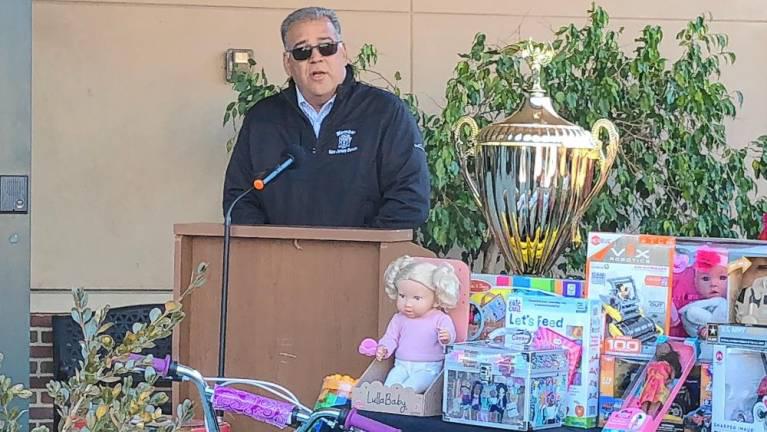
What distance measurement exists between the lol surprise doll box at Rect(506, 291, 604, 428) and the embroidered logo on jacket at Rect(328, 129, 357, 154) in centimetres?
127

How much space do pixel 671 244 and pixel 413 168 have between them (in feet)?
3.99

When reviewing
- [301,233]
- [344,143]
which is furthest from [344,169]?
[301,233]

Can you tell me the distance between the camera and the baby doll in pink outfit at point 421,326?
2.30m

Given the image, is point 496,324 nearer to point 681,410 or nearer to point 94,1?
point 681,410

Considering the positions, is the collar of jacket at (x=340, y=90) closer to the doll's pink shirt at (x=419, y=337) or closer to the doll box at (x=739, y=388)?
the doll's pink shirt at (x=419, y=337)

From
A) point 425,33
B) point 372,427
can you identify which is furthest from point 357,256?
point 425,33

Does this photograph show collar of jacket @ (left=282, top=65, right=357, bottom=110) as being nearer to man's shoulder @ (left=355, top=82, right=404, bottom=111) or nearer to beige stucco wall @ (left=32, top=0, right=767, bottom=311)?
man's shoulder @ (left=355, top=82, right=404, bottom=111)

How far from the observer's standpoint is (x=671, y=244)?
2.25 metres

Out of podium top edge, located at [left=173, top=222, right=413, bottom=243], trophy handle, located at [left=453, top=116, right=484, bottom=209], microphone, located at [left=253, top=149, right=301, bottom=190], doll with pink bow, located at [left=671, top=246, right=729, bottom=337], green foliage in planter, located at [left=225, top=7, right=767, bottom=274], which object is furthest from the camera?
green foliage in planter, located at [left=225, top=7, right=767, bottom=274]

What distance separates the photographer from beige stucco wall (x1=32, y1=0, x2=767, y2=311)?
4.96 meters

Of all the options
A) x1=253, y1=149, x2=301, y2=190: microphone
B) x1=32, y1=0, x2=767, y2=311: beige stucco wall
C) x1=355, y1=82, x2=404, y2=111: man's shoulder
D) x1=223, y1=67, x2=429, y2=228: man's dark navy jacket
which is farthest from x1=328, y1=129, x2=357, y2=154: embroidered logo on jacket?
x1=32, y1=0, x2=767, y2=311: beige stucco wall

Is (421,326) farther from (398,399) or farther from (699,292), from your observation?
(699,292)

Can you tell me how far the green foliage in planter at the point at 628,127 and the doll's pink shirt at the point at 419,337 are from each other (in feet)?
6.53

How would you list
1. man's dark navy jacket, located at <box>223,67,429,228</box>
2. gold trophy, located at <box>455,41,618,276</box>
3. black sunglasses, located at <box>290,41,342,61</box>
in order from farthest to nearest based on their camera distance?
1. black sunglasses, located at <box>290,41,342,61</box>
2. man's dark navy jacket, located at <box>223,67,429,228</box>
3. gold trophy, located at <box>455,41,618,276</box>
